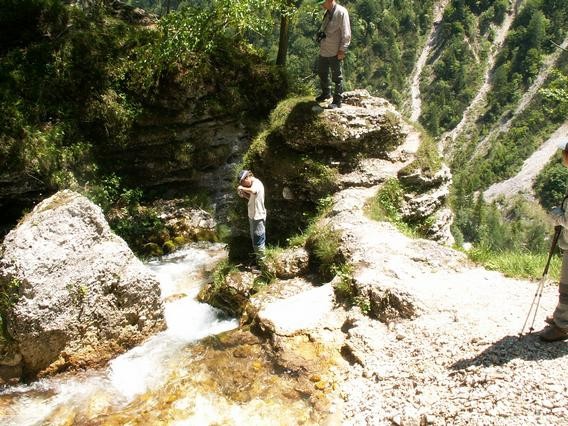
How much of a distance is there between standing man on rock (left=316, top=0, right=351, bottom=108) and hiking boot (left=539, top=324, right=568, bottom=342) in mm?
8381

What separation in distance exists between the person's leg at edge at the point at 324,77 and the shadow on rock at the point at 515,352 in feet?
28.4

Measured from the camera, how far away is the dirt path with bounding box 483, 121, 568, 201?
458 ft

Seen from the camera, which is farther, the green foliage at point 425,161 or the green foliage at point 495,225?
the green foliage at point 495,225

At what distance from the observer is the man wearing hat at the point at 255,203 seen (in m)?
11.4

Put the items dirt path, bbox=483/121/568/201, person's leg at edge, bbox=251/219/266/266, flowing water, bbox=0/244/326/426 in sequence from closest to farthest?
flowing water, bbox=0/244/326/426, person's leg at edge, bbox=251/219/266/266, dirt path, bbox=483/121/568/201

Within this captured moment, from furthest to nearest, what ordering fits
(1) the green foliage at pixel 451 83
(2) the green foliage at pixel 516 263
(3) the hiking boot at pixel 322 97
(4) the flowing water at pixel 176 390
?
(1) the green foliage at pixel 451 83 → (3) the hiking boot at pixel 322 97 → (2) the green foliage at pixel 516 263 → (4) the flowing water at pixel 176 390

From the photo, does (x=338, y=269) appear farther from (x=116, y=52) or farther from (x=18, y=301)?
(x=116, y=52)

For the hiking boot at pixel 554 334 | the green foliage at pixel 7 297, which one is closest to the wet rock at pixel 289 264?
the green foliage at pixel 7 297

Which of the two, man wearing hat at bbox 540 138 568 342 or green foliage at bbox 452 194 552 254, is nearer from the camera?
man wearing hat at bbox 540 138 568 342

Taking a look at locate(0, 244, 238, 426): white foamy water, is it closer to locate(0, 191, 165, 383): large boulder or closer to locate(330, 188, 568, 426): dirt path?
locate(0, 191, 165, 383): large boulder

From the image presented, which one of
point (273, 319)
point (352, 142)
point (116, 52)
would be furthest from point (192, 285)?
point (116, 52)

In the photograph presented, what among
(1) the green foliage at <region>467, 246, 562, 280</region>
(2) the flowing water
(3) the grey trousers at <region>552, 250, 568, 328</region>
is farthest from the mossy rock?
(3) the grey trousers at <region>552, 250, 568, 328</region>

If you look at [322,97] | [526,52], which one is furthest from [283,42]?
[526,52]

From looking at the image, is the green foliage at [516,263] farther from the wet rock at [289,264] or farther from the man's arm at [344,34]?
the man's arm at [344,34]
